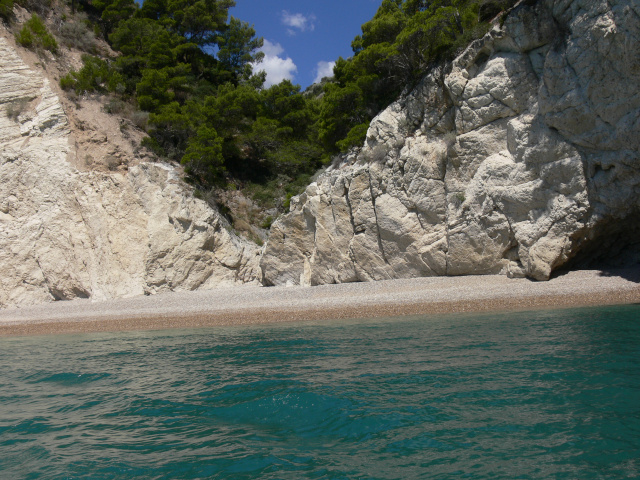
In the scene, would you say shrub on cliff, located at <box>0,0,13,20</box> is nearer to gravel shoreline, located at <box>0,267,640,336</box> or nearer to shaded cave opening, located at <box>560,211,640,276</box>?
gravel shoreline, located at <box>0,267,640,336</box>

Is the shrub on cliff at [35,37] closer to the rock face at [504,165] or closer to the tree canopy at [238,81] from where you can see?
the tree canopy at [238,81]

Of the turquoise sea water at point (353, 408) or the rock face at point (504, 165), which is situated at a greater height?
the rock face at point (504, 165)

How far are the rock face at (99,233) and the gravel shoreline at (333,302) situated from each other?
2221 millimetres

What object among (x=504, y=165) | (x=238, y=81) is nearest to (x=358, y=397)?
(x=504, y=165)

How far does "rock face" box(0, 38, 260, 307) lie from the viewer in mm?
21203

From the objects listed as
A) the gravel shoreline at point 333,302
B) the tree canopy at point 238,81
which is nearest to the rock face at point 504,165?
the gravel shoreline at point 333,302

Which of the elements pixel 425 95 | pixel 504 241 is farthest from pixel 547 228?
pixel 425 95

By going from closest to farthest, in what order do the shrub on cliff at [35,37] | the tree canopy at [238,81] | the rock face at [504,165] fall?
the rock face at [504,165], the tree canopy at [238,81], the shrub on cliff at [35,37]

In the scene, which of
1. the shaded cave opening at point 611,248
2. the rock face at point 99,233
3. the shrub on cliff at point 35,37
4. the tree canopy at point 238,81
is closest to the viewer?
the shaded cave opening at point 611,248

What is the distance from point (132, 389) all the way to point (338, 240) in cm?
1292

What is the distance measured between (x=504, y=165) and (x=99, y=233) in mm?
18381

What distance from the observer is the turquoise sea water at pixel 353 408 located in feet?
13.9

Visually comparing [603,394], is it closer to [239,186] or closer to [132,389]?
[132,389]

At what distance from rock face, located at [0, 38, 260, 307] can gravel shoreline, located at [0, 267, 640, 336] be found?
2.22 metres
